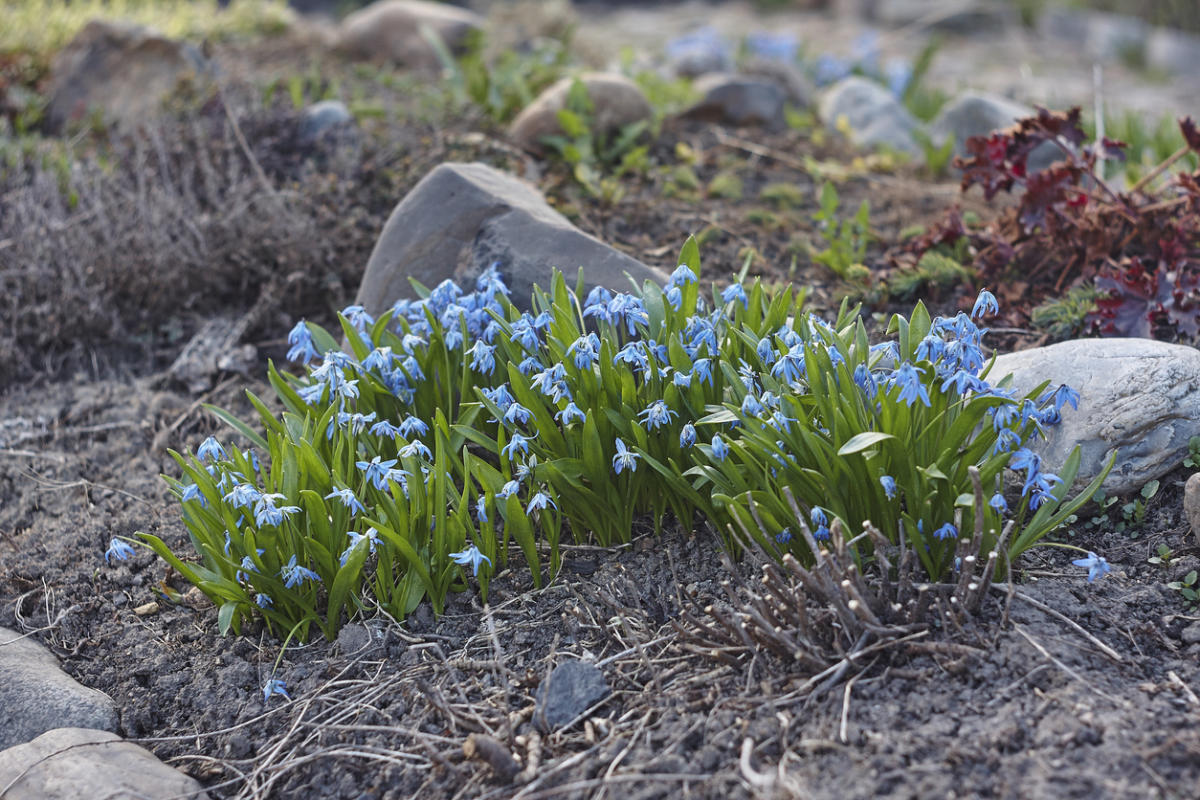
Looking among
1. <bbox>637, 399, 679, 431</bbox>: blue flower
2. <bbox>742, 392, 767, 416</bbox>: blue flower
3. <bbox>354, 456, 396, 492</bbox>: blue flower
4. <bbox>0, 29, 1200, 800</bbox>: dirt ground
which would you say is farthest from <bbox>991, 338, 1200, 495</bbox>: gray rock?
<bbox>354, 456, 396, 492</bbox>: blue flower

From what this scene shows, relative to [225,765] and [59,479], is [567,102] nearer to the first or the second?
[59,479]

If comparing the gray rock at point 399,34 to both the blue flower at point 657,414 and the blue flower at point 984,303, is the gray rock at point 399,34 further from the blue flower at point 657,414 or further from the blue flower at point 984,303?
the blue flower at point 984,303

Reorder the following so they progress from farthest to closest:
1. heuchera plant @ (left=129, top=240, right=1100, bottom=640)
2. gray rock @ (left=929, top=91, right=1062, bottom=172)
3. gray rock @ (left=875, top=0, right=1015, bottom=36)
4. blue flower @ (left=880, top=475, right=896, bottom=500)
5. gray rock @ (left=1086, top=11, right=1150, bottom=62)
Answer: gray rock @ (left=875, top=0, right=1015, bottom=36), gray rock @ (left=1086, top=11, right=1150, bottom=62), gray rock @ (left=929, top=91, right=1062, bottom=172), heuchera plant @ (left=129, top=240, right=1100, bottom=640), blue flower @ (left=880, top=475, right=896, bottom=500)

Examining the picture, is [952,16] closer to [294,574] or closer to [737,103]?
[737,103]

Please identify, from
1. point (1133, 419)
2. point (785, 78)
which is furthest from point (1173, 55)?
point (1133, 419)

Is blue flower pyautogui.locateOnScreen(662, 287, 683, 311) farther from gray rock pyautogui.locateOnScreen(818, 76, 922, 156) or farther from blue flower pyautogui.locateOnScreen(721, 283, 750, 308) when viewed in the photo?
gray rock pyautogui.locateOnScreen(818, 76, 922, 156)

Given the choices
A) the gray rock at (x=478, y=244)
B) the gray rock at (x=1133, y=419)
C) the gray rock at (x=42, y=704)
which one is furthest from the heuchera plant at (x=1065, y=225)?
the gray rock at (x=42, y=704)
